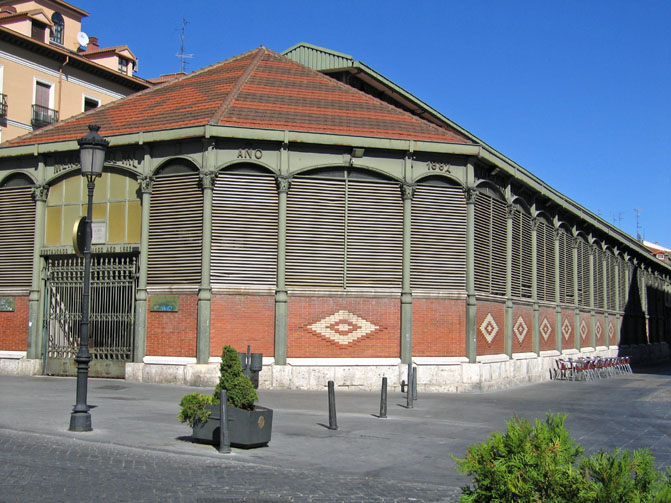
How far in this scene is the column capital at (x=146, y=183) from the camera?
22578 millimetres

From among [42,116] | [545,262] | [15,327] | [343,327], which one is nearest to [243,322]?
[343,327]

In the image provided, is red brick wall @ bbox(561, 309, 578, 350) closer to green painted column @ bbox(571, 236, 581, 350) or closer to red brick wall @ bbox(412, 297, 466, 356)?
green painted column @ bbox(571, 236, 581, 350)

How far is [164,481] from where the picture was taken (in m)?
8.95

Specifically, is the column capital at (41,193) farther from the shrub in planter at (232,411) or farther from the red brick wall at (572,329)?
the red brick wall at (572,329)

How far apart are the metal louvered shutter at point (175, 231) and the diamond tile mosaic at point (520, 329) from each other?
40.1ft

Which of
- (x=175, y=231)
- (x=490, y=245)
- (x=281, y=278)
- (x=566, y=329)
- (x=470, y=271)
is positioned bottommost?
(x=566, y=329)

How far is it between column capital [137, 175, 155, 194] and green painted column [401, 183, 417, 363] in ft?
24.9

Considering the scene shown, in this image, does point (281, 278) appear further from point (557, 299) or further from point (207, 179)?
point (557, 299)

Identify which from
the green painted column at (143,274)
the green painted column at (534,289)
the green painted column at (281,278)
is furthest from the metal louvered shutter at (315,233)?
the green painted column at (534,289)

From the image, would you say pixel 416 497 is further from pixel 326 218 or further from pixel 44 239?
pixel 44 239

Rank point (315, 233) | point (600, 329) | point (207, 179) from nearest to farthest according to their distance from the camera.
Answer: point (207, 179) < point (315, 233) < point (600, 329)

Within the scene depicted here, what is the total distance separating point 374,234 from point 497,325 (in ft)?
19.5

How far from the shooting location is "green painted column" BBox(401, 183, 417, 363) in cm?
2244

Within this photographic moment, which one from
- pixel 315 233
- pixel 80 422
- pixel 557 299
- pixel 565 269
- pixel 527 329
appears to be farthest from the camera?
pixel 565 269
